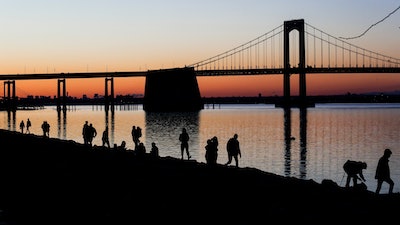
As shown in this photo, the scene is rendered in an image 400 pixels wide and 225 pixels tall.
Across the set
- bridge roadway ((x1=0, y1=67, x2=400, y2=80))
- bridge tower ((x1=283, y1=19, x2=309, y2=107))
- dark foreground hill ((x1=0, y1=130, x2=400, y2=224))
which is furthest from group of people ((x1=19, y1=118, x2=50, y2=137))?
bridge tower ((x1=283, y1=19, x2=309, y2=107))

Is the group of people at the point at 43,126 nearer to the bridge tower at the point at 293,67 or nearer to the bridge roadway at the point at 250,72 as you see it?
the bridge roadway at the point at 250,72

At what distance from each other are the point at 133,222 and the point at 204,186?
5136 mm

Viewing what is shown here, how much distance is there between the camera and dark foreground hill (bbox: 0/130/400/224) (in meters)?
11.3

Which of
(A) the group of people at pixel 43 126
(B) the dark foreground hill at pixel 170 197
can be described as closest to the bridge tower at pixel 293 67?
(A) the group of people at pixel 43 126

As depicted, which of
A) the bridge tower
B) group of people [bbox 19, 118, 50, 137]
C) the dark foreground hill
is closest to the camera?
the dark foreground hill

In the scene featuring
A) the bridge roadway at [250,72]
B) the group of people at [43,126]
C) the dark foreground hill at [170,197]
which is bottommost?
the dark foreground hill at [170,197]

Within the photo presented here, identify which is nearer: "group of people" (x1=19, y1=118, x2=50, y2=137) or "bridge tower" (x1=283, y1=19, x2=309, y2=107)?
"group of people" (x1=19, y1=118, x2=50, y2=137)

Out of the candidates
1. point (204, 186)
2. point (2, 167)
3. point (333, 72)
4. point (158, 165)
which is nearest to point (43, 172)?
point (2, 167)

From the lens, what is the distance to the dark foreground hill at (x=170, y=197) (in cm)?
1127

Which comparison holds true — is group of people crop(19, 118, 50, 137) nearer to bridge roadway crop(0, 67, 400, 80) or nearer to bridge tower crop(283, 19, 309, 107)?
bridge roadway crop(0, 67, 400, 80)

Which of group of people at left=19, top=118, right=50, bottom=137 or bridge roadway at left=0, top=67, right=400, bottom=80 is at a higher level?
bridge roadway at left=0, top=67, right=400, bottom=80

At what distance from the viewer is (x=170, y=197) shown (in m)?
13.7

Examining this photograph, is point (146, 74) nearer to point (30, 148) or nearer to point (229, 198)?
point (30, 148)

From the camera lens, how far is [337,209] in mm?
12438
